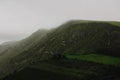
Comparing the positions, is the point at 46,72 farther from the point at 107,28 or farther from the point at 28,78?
the point at 107,28

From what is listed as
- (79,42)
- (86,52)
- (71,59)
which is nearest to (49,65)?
(71,59)

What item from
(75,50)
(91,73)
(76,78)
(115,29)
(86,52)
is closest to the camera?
(76,78)

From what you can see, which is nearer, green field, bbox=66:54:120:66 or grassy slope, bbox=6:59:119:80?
grassy slope, bbox=6:59:119:80

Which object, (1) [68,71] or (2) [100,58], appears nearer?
(1) [68,71]

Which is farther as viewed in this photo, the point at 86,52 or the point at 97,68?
the point at 86,52

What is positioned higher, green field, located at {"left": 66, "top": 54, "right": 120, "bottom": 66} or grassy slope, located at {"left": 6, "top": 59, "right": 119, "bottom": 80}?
green field, located at {"left": 66, "top": 54, "right": 120, "bottom": 66}

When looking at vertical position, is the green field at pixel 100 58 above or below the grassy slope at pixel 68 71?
above

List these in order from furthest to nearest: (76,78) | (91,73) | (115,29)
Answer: (115,29), (91,73), (76,78)

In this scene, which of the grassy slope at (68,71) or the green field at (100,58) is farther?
the green field at (100,58)

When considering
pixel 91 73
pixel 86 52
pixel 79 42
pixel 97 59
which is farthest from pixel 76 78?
pixel 79 42

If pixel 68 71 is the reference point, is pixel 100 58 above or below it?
above
